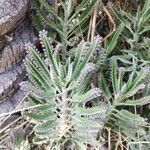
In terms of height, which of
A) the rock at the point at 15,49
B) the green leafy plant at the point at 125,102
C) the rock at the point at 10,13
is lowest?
the green leafy plant at the point at 125,102

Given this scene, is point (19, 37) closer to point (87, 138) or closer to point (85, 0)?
point (85, 0)

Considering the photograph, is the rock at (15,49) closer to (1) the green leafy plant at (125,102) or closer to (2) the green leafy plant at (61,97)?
(2) the green leafy plant at (61,97)

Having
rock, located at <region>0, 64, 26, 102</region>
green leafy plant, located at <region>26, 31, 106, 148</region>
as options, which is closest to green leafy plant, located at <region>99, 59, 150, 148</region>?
green leafy plant, located at <region>26, 31, 106, 148</region>

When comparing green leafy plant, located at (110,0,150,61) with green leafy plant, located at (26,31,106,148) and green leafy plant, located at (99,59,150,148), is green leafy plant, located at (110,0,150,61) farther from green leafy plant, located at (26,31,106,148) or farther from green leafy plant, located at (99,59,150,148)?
green leafy plant, located at (26,31,106,148)

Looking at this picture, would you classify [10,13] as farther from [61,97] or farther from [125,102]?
[125,102]

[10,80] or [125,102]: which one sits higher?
[10,80]

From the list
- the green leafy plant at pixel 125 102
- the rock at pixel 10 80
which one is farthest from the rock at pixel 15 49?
the green leafy plant at pixel 125 102

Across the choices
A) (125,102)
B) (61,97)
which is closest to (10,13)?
(61,97)
